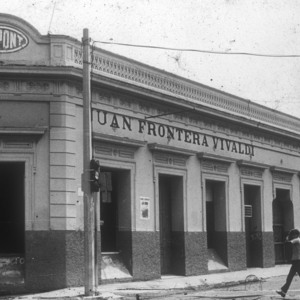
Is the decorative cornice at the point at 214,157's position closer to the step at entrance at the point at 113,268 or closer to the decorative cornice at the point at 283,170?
the decorative cornice at the point at 283,170

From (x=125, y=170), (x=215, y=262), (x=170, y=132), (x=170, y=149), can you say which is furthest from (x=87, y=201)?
(x=215, y=262)

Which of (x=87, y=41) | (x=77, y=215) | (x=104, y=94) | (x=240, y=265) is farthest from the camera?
(x=240, y=265)

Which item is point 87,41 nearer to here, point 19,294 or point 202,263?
point 19,294

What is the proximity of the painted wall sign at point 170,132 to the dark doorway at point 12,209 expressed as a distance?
110 inches

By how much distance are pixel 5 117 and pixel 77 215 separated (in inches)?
126

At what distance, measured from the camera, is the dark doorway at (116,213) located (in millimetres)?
19094

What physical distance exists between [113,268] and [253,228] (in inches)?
350

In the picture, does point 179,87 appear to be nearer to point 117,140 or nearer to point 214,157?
point 214,157

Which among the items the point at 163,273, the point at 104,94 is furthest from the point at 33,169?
the point at 163,273

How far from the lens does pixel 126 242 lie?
19078 millimetres

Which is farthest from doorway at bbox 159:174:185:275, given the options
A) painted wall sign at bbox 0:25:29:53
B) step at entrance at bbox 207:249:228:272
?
painted wall sign at bbox 0:25:29:53

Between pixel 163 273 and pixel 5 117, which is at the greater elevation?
pixel 5 117

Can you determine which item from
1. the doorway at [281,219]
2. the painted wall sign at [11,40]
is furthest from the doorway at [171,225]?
the doorway at [281,219]

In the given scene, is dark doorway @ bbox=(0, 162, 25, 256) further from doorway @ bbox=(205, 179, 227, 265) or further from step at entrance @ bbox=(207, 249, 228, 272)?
doorway @ bbox=(205, 179, 227, 265)
